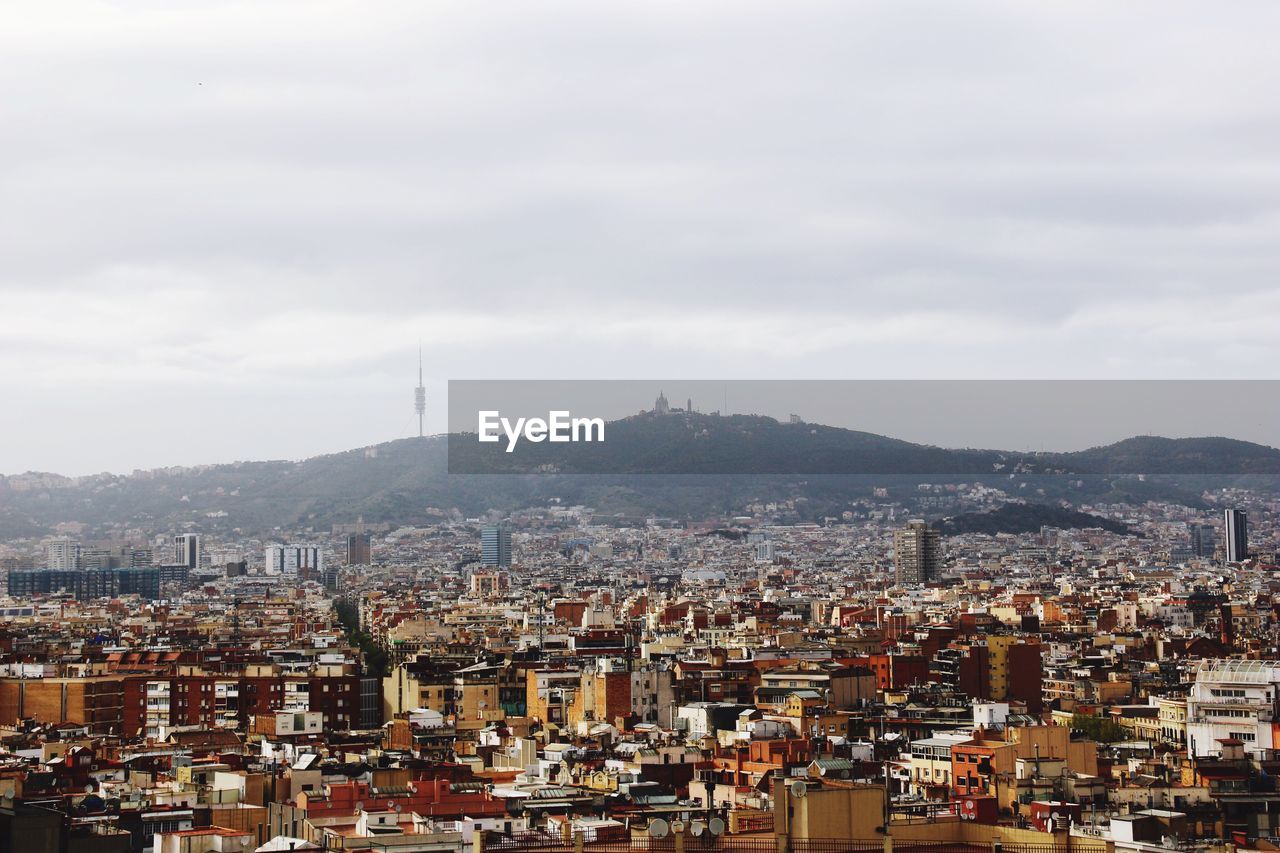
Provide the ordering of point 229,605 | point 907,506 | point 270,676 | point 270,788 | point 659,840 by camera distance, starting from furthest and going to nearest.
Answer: point 907,506, point 229,605, point 270,676, point 270,788, point 659,840

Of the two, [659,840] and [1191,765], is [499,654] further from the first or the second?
[659,840]

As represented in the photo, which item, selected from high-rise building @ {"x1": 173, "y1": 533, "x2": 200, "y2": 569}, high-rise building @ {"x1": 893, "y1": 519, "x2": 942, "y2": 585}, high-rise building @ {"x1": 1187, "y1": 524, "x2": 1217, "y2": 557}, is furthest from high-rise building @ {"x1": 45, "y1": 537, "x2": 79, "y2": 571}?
high-rise building @ {"x1": 1187, "y1": 524, "x2": 1217, "y2": 557}

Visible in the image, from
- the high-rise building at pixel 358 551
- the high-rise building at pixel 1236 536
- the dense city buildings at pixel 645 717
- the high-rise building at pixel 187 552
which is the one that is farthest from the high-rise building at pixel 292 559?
the high-rise building at pixel 1236 536

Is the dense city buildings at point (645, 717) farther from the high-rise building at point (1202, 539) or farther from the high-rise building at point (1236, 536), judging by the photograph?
the high-rise building at point (1202, 539)

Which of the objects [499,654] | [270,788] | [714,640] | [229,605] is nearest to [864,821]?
[270,788]

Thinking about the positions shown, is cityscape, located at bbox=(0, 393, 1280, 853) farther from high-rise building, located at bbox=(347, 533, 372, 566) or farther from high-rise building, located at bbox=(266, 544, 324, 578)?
high-rise building, located at bbox=(347, 533, 372, 566)

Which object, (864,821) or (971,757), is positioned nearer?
(864,821)
